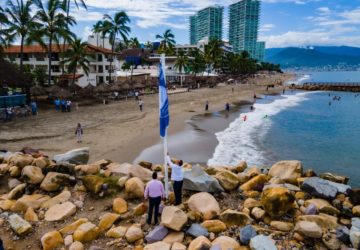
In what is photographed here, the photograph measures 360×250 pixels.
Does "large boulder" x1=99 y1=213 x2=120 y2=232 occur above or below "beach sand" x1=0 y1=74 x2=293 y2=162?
above

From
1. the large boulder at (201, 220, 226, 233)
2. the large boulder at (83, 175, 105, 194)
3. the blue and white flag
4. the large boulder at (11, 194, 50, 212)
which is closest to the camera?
the large boulder at (201, 220, 226, 233)

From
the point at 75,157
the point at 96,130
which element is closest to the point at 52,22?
the point at 96,130

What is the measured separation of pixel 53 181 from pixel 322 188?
8.88 m

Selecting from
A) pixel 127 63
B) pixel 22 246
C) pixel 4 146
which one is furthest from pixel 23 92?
pixel 127 63

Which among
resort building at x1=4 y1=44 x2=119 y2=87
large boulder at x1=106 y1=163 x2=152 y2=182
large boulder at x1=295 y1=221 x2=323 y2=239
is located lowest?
large boulder at x1=295 y1=221 x2=323 y2=239

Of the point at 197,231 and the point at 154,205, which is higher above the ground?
the point at 154,205

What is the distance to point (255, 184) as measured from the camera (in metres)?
10.3

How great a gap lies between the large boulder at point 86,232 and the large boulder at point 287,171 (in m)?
7.05

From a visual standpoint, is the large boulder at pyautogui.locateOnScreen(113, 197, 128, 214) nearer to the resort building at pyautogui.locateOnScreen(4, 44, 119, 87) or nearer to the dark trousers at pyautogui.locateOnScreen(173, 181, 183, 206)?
the dark trousers at pyautogui.locateOnScreen(173, 181, 183, 206)

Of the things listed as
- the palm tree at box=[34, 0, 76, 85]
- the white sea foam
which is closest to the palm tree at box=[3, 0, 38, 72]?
the palm tree at box=[34, 0, 76, 85]

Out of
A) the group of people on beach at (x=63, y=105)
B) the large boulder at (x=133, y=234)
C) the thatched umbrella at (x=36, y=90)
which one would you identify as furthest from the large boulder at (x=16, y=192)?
the thatched umbrella at (x=36, y=90)

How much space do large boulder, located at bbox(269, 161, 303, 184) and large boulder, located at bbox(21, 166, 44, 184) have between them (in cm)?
884

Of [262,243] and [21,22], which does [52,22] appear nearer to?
[21,22]

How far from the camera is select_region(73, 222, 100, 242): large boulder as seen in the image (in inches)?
303
